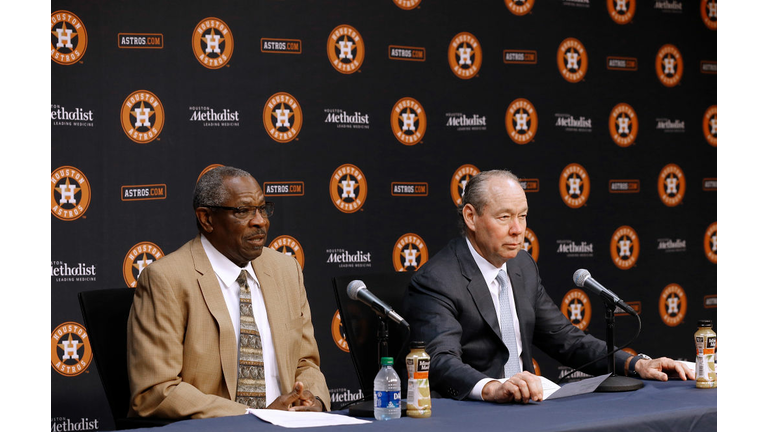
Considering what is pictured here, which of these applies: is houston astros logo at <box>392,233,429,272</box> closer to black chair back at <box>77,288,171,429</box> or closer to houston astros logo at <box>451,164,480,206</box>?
houston astros logo at <box>451,164,480,206</box>

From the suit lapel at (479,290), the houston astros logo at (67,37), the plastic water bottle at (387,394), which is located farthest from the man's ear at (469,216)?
the houston astros logo at (67,37)

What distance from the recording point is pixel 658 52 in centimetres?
564

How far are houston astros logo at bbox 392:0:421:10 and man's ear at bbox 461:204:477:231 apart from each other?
208 cm

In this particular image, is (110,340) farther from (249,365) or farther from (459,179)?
(459,179)

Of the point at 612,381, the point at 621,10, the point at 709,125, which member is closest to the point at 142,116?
the point at 612,381

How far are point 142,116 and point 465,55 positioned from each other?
77.0 inches

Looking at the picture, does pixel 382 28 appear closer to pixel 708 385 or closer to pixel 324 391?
pixel 324 391

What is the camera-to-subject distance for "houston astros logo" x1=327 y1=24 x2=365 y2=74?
186 inches

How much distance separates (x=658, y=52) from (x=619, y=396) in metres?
3.69

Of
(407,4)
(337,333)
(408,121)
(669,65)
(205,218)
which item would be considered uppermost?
(407,4)

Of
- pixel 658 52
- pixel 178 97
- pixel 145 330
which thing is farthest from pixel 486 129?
pixel 145 330

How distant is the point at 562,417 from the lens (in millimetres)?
2209

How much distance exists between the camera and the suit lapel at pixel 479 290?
3041 millimetres

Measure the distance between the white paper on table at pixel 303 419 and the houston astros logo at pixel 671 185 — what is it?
3891 mm
